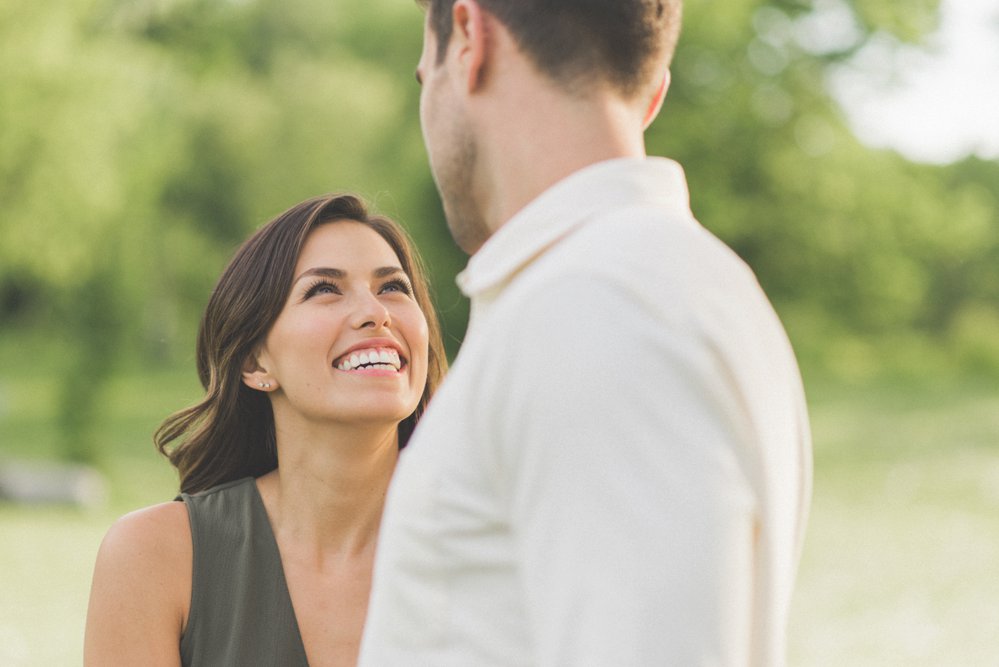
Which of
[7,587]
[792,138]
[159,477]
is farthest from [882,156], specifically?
[7,587]

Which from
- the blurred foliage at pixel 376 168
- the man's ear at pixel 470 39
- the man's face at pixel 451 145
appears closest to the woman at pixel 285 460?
the man's face at pixel 451 145

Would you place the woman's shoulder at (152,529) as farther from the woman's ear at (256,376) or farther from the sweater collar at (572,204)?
the sweater collar at (572,204)

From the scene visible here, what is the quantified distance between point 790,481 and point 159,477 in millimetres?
18705

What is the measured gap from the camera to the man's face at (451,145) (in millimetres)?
1319

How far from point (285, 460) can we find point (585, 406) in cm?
190

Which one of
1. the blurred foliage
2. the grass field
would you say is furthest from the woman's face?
the blurred foliage

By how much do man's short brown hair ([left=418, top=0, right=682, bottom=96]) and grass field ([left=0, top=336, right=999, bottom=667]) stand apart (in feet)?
26.2

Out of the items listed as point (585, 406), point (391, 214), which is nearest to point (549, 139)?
point (585, 406)

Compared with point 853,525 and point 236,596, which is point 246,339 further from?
point 853,525

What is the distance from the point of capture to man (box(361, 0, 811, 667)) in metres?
1.05

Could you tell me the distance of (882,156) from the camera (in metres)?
23.8

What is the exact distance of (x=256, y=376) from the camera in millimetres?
2861

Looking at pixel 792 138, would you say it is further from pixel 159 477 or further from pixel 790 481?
pixel 790 481

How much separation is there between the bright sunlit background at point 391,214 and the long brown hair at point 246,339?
8519 mm
